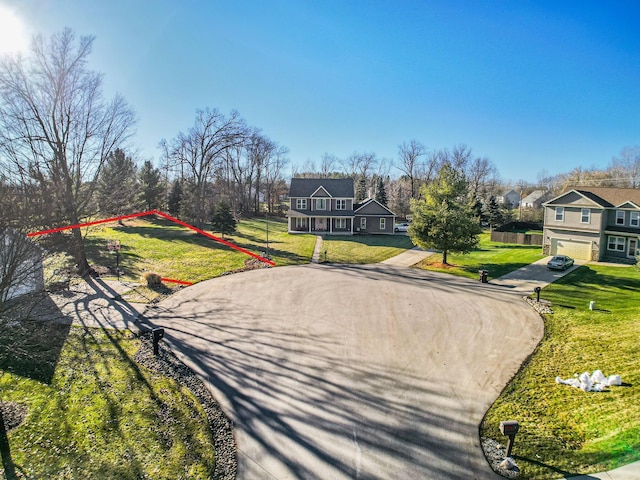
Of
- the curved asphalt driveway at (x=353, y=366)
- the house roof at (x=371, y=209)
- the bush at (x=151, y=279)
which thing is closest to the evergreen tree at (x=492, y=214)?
the house roof at (x=371, y=209)

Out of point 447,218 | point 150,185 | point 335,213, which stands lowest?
point 447,218

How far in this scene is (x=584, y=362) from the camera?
40.5 ft

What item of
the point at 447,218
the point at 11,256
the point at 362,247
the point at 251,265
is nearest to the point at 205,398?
the point at 11,256

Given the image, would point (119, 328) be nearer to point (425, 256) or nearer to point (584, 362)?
point (584, 362)

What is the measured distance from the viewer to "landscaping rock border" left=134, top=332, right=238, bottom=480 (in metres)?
7.62

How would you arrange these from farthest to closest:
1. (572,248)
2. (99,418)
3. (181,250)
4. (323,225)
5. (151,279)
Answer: (323,225)
(181,250)
(572,248)
(151,279)
(99,418)

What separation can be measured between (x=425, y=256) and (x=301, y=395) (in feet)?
76.0

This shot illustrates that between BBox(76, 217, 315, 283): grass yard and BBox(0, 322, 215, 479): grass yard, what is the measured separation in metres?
11.1

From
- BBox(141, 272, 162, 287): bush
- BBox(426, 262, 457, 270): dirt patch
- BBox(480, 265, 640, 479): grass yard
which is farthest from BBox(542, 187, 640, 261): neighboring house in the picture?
BBox(141, 272, 162, 287): bush

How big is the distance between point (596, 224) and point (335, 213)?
25.2 meters

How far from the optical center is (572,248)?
29.6m

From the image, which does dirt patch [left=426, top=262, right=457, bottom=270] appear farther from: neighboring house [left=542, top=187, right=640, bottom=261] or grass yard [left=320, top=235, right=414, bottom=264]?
neighboring house [left=542, top=187, right=640, bottom=261]

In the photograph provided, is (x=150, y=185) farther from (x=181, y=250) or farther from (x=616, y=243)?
(x=616, y=243)

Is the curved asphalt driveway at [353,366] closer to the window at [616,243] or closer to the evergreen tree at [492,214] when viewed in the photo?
the window at [616,243]
